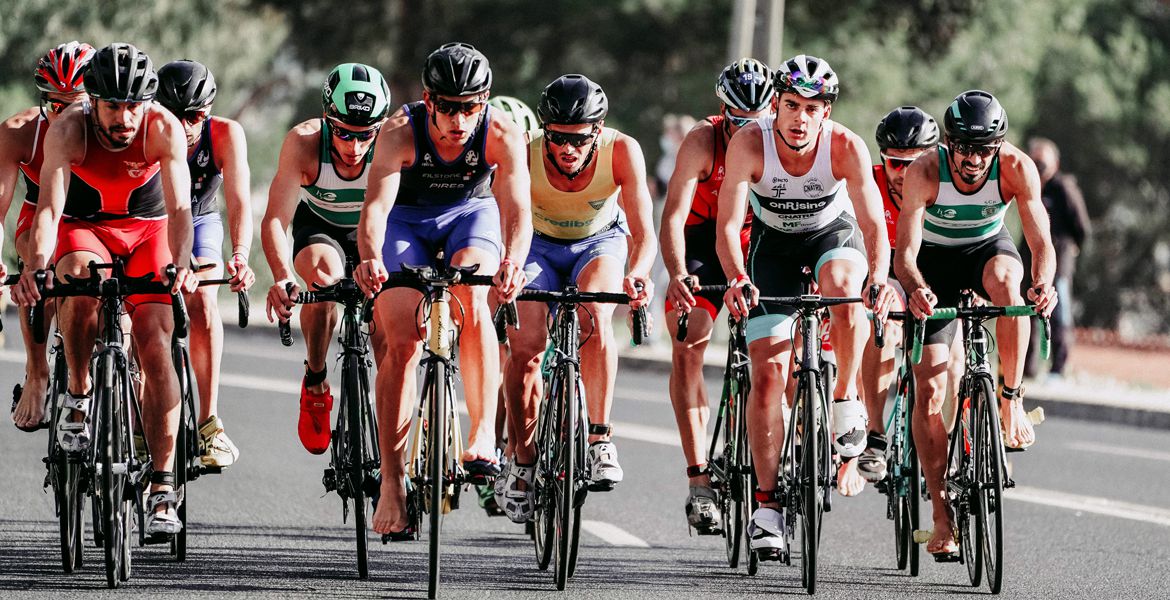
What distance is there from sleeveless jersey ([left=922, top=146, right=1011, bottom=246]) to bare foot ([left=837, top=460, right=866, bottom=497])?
1132 millimetres

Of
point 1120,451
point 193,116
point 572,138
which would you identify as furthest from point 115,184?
point 1120,451

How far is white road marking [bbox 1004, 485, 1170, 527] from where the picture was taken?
34.1ft

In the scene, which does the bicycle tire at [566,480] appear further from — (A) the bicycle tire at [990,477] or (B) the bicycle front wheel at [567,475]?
(A) the bicycle tire at [990,477]

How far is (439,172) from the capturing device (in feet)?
25.8

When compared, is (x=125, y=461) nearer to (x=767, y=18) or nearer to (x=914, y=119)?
(x=914, y=119)

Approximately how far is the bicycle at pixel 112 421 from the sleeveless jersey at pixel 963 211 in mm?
3320

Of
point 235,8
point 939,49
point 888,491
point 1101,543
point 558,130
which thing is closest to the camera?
point 558,130

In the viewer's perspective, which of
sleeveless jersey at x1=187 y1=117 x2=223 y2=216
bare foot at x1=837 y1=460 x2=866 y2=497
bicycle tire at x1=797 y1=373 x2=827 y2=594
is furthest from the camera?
bare foot at x1=837 y1=460 x2=866 y2=497

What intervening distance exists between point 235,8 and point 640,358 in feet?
40.7

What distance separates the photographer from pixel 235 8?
2767 cm

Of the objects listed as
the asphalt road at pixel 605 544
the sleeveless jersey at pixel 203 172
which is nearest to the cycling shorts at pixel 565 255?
the asphalt road at pixel 605 544

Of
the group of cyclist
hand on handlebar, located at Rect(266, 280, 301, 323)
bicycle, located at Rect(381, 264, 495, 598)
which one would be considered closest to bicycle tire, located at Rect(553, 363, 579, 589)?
the group of cyclist

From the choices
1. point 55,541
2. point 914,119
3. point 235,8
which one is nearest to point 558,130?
point 914,119

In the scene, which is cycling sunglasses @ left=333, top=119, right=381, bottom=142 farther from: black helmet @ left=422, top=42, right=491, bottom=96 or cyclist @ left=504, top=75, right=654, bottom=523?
black helmet @ left=422, top=42, right=491, bottom=96
